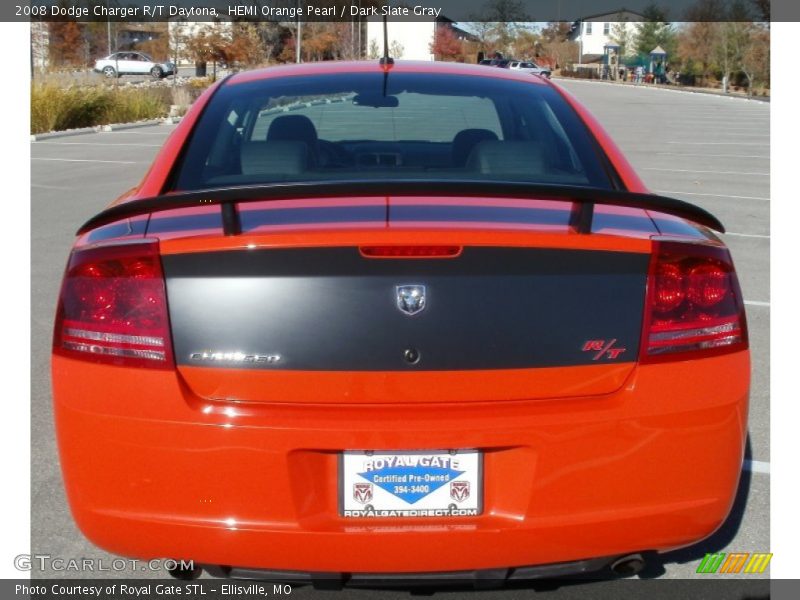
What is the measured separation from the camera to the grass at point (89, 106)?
928 inches

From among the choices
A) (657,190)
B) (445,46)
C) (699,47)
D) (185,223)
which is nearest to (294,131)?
(185,223)

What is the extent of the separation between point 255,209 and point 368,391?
61 cm

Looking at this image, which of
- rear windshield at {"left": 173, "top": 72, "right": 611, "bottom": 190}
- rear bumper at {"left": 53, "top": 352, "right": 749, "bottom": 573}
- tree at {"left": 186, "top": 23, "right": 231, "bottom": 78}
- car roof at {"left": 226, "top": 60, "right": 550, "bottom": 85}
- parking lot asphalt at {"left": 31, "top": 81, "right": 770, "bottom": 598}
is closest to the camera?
rear bumper at {"left": 53, "top": 352, "right": 749, "bottom": 573}

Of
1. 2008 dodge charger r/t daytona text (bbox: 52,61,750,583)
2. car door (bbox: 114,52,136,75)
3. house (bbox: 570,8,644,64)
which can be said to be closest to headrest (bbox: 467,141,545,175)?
2008 dodge charger r/t daytona text (bbox: 52,61,750,583)

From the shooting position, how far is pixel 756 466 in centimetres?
441

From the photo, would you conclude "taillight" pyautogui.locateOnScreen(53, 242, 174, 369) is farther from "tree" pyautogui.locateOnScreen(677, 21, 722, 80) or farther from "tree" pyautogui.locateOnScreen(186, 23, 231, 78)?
"tree" pyautogui.locateOnScreen(677, 21, 722, 80)

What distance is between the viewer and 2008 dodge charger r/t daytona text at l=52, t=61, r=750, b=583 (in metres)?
2.57

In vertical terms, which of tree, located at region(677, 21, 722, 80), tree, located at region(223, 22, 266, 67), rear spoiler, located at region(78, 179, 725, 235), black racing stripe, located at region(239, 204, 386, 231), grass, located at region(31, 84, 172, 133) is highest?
tree, located at region(677, 21, 722, 80)

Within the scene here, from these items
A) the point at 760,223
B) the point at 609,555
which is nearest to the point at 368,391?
the point at 609,555

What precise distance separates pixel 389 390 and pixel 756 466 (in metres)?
2.45

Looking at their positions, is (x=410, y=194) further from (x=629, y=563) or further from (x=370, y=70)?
(x=370, y=70)

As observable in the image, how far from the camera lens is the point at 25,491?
408 cm

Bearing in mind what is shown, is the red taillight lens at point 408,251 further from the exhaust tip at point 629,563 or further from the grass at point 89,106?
the grass at point 89,106

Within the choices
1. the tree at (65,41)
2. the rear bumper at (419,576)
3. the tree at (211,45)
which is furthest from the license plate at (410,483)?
the tree at (65,41)
